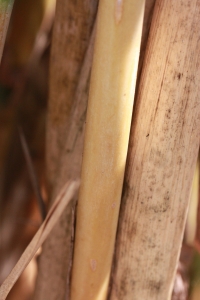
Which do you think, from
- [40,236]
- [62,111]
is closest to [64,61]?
[62,111]

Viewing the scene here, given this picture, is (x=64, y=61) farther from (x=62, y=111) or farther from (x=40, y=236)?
(x=40, y=236)

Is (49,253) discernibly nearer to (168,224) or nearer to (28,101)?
(168,224)

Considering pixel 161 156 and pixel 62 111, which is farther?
pixel 62 111

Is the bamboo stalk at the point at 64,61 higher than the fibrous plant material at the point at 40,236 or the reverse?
higher

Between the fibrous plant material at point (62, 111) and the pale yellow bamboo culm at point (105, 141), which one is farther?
the fibrous plant material at point (62, 111)

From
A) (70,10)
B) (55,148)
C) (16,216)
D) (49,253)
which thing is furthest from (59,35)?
(16,216)
